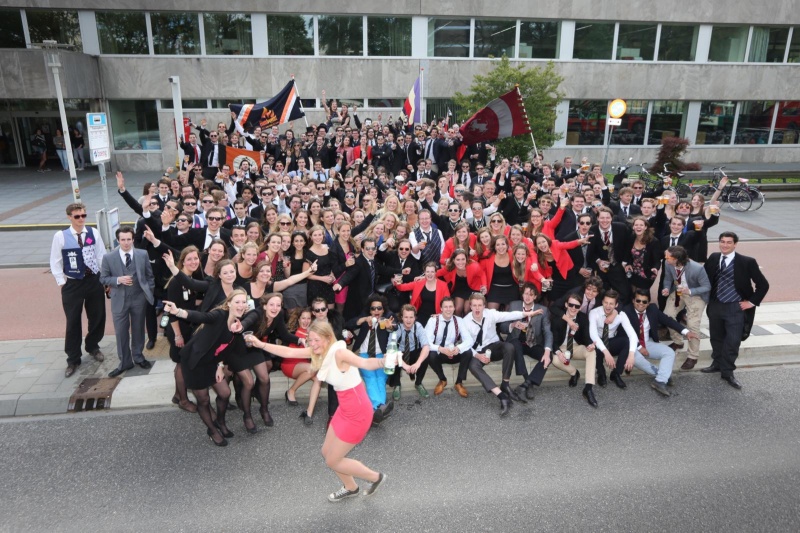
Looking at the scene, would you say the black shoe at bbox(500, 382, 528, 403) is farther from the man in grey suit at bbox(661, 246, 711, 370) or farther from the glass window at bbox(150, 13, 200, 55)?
the glass window at bbox(150, 13, 200, 55)

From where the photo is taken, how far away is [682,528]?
4613 millimetres

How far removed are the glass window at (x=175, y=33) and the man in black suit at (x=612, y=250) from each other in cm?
1967

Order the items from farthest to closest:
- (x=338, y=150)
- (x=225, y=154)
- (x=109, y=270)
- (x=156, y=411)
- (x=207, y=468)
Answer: (x=338, y=150) < (x=225, y=154) < (x=109, y=270) < (x=156, y=411) < (x=207, y=468)

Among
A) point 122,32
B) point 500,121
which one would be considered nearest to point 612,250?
point 500,121

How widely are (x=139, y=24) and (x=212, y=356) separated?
21.1 meters

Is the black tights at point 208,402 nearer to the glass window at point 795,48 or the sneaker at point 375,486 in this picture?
the sneaker at point 375,486

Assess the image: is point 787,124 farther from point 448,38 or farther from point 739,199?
point 448,38

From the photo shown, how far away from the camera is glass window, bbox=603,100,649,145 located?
25.2m

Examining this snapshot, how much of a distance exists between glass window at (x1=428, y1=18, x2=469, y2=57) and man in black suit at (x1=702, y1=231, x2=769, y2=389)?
18650 mm

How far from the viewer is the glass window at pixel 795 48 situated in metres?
25.5

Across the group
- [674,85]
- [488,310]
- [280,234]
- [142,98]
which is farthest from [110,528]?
[674,85]

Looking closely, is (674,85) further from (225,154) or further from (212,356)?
(212,356)

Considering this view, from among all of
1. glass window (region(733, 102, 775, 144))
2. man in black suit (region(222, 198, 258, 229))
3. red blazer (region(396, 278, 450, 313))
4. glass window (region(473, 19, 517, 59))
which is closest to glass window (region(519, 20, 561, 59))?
glass window (region(473, 19, 517, 59))

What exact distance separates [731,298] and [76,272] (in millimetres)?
8580
